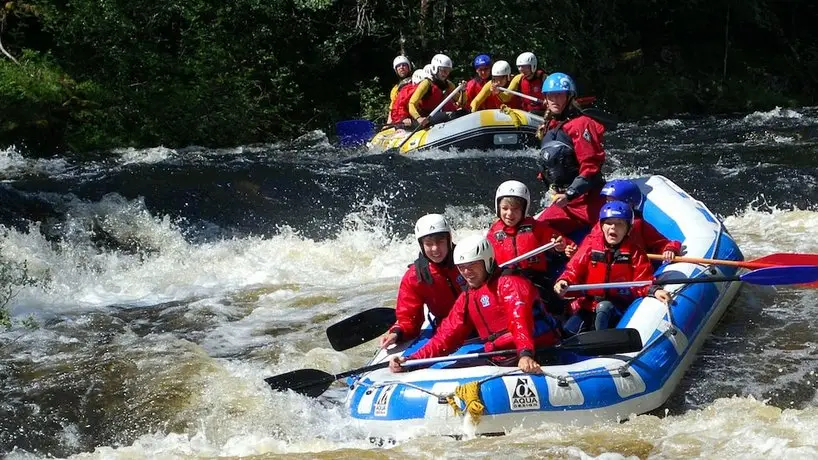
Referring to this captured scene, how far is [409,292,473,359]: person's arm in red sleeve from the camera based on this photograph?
585 centimetres

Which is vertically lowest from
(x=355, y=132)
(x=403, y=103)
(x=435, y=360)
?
(x=435, y=360)

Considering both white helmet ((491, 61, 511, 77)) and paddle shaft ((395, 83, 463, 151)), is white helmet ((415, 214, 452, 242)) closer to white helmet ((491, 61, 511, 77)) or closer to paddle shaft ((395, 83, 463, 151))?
paddle shaft ((395, 83, 463, 151))

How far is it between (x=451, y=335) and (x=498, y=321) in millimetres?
289

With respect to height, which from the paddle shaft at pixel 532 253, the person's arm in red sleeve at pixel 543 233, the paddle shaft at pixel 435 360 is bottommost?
the paddle shaft at pixel 435 360

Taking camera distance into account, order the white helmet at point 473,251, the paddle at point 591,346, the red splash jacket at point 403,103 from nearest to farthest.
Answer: the paddle at point 591,346 < the white helmet at point 473,251 < the red splash jacket at point 403,103

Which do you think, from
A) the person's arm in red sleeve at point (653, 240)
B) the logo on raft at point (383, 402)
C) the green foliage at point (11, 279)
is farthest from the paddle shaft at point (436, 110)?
the logo on raft at point (383, 402)

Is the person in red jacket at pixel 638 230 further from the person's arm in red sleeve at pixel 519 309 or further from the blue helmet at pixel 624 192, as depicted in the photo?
the person's arm in red sleeve at pixel 519 309

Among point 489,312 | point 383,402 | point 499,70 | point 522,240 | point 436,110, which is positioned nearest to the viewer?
point 383,402

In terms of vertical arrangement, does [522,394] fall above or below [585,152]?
below

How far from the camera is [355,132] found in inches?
564

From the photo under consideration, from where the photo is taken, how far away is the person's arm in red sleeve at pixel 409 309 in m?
6.16

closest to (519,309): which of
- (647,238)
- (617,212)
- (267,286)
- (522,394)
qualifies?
(522,394)

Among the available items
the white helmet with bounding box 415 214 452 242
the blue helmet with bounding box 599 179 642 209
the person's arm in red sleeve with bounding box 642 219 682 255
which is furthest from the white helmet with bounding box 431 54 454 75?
the white helmet with bounding box 415 214 452 242

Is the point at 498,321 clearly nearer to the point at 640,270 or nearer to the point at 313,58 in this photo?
the point at 640,270
